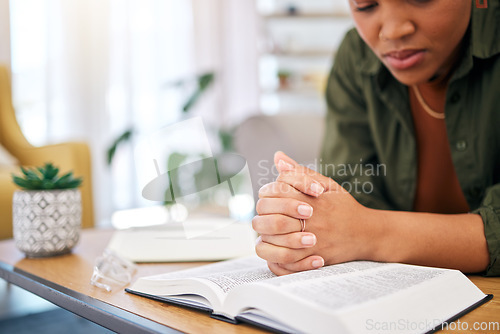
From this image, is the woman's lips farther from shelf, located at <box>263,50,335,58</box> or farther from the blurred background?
shelf, located at <box>263,50,335,58</box>

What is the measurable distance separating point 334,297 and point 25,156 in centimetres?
206

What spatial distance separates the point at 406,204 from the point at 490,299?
53cm

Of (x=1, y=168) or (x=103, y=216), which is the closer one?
(x=1, y=168)

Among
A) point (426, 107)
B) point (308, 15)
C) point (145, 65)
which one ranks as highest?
point (308, 15)

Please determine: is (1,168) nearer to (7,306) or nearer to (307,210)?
(7,306)

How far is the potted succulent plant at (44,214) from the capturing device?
87 cm

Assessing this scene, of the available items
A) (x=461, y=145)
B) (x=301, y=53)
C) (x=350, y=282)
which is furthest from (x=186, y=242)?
(x=301, y=53)

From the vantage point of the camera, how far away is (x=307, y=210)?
0.61 metres

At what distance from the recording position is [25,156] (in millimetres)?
2166

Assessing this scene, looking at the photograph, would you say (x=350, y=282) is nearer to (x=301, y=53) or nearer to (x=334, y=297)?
(x=334, y=297)

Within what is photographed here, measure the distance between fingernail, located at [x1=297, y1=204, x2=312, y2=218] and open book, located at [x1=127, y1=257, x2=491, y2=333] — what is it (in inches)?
2.9

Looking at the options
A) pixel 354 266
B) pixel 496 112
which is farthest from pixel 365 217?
pixel 496 112

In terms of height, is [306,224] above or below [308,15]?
below

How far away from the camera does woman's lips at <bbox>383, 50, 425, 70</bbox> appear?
0.83m
